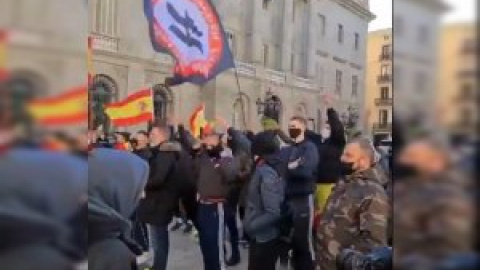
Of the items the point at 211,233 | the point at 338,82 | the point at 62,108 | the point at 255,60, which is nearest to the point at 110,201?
the point at 62,108

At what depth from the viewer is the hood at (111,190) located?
132 centimetres

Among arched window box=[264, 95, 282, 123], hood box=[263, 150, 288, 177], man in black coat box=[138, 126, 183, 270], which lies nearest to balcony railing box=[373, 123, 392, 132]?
arched window box=[264, 95, 282, 123]

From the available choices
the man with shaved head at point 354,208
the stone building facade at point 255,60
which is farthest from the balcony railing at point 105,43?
the man with shaved head at point 354,208

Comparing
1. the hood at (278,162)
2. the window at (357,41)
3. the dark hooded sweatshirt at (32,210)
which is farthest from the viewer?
the hood at (278,162)

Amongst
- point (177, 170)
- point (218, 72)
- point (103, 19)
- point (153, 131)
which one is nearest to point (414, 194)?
point (103, 19)

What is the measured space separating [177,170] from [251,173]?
1.49ft

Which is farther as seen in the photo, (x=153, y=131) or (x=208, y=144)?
(x=208, y=144)

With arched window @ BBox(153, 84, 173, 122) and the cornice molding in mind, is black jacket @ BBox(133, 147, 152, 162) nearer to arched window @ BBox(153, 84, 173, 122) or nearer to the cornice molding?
arched window @ BBox(153, 84, 173, 122)

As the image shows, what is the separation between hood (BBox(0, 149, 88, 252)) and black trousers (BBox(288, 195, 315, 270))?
7.31 ft

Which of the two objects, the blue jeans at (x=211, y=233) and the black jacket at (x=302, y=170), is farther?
the blue jeans at (x=211, y=233)

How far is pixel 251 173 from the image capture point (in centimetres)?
317

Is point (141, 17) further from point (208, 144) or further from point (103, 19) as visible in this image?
point (208, 144)

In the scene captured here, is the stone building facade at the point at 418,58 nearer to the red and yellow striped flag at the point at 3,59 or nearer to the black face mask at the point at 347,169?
the red and yellow striped flag at the point at 3,59

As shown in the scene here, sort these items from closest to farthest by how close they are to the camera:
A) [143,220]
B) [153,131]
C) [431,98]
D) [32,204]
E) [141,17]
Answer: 1. [431,98]
2. [32,204]
3. [141,17]
4. [153,131]
5. [143,220]
